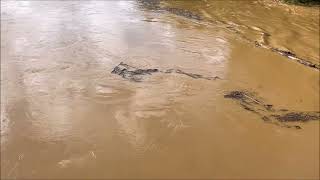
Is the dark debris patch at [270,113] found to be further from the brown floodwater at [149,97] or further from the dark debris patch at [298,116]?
the brown floodwater at [149,97]

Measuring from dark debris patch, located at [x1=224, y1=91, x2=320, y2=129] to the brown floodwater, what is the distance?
117 mm

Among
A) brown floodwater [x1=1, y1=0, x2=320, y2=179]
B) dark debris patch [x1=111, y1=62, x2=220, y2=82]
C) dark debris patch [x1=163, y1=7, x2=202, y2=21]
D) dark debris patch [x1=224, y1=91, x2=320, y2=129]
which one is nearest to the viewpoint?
brown floodwater [x1=1, y1=0, x2=320, y2=179]

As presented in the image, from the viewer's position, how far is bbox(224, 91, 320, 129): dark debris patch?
246 inches

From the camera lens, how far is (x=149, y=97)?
662 centimetres

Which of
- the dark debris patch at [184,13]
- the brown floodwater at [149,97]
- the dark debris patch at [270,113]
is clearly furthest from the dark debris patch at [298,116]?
the dark debris patch at [184,13]

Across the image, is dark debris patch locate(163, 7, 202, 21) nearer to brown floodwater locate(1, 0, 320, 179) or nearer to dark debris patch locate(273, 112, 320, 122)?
brown floodwater locate(1, 0, 320, 179)

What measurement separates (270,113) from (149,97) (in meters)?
1.75

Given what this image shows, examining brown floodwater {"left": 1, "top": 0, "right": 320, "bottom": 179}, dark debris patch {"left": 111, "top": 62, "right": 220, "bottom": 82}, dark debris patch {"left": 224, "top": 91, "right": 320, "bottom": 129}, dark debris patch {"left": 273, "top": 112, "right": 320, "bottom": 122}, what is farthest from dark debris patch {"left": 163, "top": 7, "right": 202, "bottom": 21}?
dark debris patch {"left": 273, "top": 112, "right": 320, "bottom": 122}

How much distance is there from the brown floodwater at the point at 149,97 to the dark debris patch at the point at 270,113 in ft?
0.38

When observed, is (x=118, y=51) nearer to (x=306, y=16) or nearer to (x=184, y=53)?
(x=184, y=53)

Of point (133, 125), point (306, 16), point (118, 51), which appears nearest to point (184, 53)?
point (118, 51)

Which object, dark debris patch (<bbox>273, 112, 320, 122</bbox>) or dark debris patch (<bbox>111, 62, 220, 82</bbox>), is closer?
dark debris patch (<bbox>273, 112, 320, 122</bbox>)

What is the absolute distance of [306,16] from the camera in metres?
Answer: 11.9

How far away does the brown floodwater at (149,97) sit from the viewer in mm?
5172
